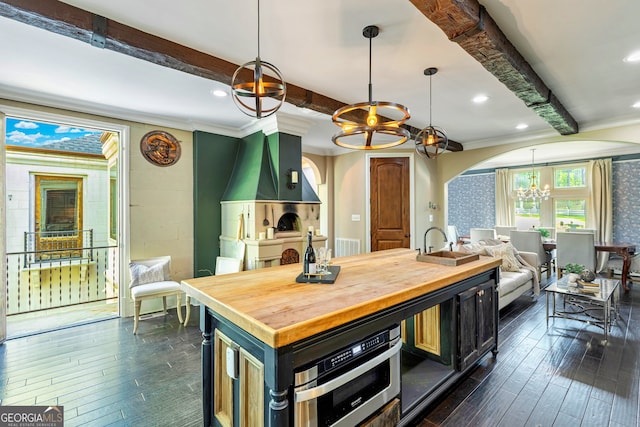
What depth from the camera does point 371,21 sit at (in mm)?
2045

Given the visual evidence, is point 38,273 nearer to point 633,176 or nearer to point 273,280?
point 273,280

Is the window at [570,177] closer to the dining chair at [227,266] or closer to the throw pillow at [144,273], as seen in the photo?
the dining chair at [227,266]

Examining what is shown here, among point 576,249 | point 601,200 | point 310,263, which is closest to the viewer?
point 310,263

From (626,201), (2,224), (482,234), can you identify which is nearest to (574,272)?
(482,234)

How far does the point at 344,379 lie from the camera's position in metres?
1.32

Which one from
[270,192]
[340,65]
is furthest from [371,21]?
[270,192]

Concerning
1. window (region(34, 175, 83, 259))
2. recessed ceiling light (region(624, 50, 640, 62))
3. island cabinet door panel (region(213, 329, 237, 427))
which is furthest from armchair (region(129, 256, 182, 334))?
recessed ceiling light (region(624, 50, 640, 62))

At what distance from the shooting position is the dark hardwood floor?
1.95m

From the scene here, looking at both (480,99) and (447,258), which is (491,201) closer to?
(480,99)

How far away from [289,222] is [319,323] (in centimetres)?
357

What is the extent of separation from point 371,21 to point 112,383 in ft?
11.2

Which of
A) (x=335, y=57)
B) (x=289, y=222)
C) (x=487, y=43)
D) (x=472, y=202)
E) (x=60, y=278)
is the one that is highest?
(x=335, y=57)

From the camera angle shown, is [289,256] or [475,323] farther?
[289,256]

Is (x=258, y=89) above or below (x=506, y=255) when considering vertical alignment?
above
